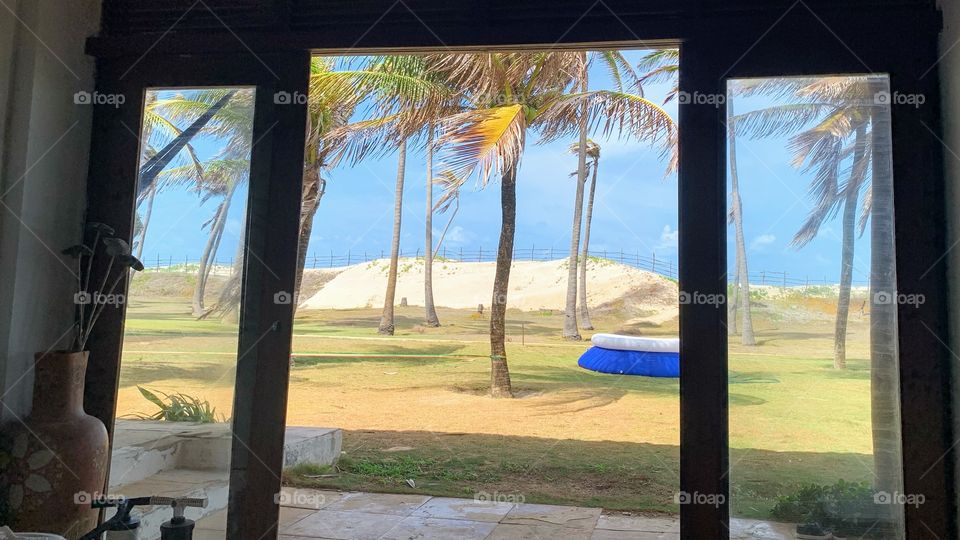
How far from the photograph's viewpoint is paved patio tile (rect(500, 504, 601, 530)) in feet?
12.8

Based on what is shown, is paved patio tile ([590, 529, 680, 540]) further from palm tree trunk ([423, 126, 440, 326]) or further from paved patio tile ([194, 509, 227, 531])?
palm tree trunk ([423, 126, 440, 326])

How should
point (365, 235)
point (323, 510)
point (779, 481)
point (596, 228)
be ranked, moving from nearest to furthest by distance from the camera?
point (779, 481) → point (323, 510) → point (596, 228) → point (365, 235)

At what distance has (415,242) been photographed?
12586mm

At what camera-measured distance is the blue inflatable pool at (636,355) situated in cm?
1007

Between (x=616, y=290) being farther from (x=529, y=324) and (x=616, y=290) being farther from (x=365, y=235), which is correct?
(x=365, y=235)

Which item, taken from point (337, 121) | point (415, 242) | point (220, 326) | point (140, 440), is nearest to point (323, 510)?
point (140, 440)

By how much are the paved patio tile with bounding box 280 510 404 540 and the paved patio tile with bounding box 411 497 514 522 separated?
260 mm

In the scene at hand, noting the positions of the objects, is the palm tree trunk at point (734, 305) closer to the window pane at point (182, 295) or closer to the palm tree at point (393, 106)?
the window pane at point (182, 295)

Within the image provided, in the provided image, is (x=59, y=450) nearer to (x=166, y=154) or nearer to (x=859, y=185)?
(x=166, y=154)

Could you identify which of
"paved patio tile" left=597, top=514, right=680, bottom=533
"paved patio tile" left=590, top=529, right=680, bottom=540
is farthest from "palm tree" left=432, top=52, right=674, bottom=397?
"paved patio tile" left=590, top=529, right=680, bottom=540

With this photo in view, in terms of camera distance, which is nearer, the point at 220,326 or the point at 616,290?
the point at 220,326

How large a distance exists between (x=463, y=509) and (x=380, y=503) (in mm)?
539

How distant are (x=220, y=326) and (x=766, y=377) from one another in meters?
1.95

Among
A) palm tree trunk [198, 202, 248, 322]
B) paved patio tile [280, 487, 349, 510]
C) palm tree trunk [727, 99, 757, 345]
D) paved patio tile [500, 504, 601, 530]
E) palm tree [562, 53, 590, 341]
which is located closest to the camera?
palm tree trunk [727, 99, 757, 345]
